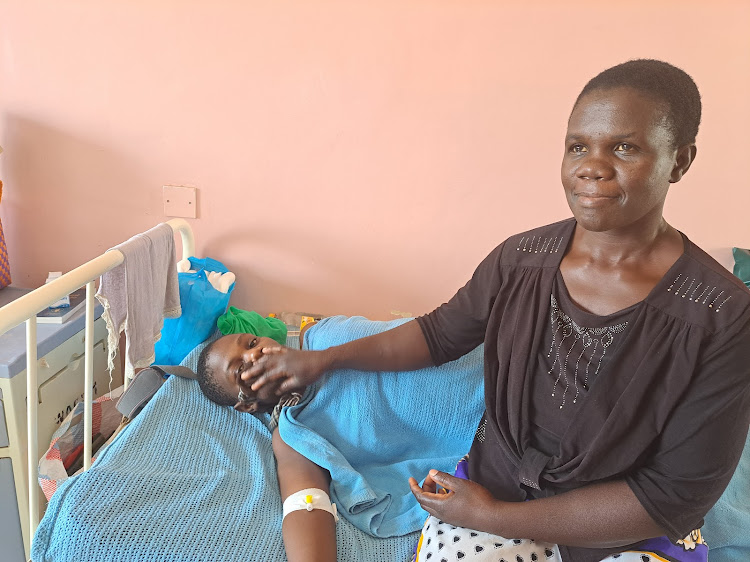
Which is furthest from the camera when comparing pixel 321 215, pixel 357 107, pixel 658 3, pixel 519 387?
pixel 321 215

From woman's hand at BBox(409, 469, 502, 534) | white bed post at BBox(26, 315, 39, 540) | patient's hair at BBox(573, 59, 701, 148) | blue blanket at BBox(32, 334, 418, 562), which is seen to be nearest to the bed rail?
white bed post at BBox(26, 315, 39, 540)

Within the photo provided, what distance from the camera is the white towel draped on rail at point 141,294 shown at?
1.46 m

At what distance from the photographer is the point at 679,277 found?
3.42 ft

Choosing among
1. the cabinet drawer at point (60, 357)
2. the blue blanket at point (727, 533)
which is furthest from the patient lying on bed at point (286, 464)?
the blue blanket at point (727, 533)

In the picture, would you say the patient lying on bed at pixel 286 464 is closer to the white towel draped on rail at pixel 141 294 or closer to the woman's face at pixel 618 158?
the white towel draped on rail at pixel 141 294

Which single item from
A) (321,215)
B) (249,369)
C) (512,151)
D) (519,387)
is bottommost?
(249,369)

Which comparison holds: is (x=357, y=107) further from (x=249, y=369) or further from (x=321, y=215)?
(x=249, y=369)

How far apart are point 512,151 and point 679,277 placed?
3.01 feet

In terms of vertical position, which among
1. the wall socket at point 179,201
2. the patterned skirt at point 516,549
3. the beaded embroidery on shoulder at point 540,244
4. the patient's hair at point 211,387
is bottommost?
the patterned skirt at point 516,549

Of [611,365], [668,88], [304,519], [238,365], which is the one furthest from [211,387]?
[668,88]

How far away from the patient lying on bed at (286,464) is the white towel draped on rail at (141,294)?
162 millimetres

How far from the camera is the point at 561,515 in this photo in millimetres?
1103

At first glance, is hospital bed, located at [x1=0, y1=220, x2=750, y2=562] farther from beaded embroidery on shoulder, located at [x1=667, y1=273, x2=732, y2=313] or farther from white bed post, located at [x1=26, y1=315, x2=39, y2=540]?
beaded embroidery on shoulder, located at [x1=667, y1=273, x2=732, y2=313]

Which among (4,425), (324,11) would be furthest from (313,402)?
(324,11)
